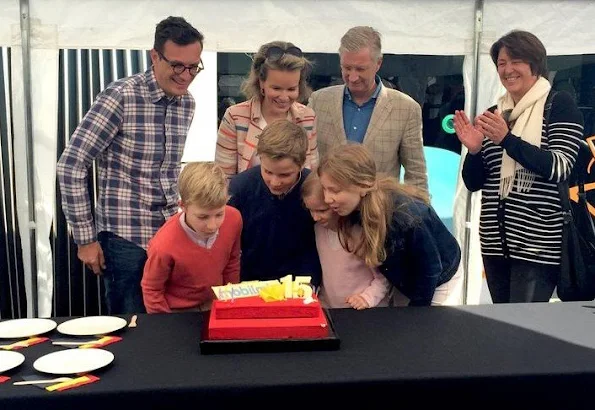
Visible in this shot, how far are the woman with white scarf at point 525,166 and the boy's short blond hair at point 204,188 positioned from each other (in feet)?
3.29

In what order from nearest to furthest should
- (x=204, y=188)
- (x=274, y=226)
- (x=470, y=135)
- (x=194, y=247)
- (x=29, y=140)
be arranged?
1. (x=204, y=188)
2. (x=194, y=247)
3. (x=274, y=226)
4. (x=470, y=135)
5. (x=29, y=140)

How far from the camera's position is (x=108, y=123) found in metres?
1.99

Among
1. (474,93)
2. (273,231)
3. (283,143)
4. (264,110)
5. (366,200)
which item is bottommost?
(273,231)

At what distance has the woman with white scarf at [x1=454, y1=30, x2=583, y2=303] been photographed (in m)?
2.11

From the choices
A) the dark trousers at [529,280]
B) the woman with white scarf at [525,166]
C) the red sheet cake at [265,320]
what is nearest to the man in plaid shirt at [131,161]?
the red sheet cake at [265,320]

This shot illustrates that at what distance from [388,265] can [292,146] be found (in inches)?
16.5

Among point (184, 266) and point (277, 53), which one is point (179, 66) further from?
point (184, 266)

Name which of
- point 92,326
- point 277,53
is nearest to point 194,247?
point 92,326

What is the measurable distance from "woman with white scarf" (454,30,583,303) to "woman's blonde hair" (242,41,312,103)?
0.62m

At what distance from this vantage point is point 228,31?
252cm

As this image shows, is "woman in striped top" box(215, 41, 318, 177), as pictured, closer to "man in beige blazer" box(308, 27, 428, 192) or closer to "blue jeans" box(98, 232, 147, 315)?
"man in beige blazer" box(308, 27, 428, 192)

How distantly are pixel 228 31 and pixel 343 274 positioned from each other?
1.24 meters

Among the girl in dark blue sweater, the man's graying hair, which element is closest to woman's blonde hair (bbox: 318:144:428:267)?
the girl in dark blue sweater

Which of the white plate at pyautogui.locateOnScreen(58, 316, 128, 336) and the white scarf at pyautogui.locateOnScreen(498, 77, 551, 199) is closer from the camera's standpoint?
the white plate at pyautogui.locateOnScreen(58, 316, 128, 336)
